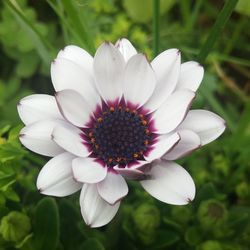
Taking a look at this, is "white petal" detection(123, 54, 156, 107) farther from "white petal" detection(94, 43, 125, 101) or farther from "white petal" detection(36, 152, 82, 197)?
"white petal" detection(36, 152, 82, 197)

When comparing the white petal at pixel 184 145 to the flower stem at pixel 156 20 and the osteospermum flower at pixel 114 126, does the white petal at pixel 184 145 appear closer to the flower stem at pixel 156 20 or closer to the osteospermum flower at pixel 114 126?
the osteospermum flower at pixel 114 126

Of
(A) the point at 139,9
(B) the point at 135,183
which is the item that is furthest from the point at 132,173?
(A) the point at 139,9

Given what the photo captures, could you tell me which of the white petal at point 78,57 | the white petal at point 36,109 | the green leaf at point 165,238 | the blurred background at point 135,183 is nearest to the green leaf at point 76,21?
the blurred background at point 135,183

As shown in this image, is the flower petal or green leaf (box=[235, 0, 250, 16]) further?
green leaf (box=[235, 0, 250, 16])

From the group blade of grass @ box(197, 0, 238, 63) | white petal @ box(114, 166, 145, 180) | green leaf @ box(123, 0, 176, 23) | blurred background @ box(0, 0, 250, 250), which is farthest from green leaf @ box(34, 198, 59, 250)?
green leaf @ box(123, 0, 176, 23)

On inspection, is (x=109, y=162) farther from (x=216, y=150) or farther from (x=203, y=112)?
(x=216, y=150)

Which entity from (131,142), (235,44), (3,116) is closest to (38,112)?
(131,142)
